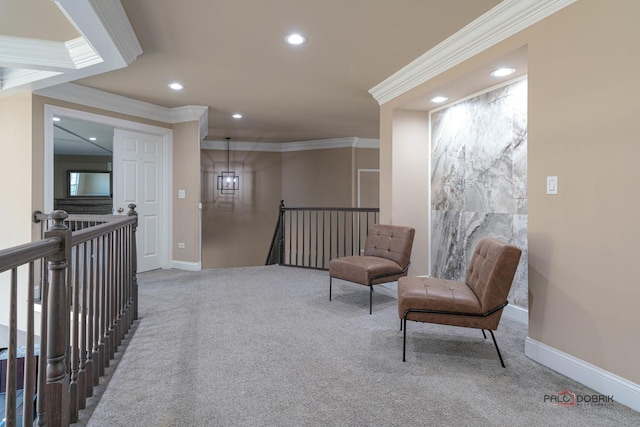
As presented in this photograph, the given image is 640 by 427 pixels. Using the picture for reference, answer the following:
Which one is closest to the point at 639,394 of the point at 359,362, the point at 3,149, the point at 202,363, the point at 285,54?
the point at 359,362

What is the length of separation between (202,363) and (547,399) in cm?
206

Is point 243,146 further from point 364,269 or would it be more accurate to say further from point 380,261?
point 364,269

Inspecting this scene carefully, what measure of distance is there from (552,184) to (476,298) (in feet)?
2.88

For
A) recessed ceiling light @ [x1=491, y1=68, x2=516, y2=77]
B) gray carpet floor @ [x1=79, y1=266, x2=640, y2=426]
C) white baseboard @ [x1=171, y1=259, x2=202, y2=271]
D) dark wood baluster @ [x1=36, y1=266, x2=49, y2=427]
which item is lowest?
gray carpet floor @ [x1=79, y1=266, x2=640, y2=426]

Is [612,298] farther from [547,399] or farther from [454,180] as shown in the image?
[454,180]

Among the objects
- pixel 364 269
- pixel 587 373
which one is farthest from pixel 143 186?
pixel 587 373

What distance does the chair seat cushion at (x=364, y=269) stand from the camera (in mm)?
3359

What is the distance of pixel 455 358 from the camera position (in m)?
2.45

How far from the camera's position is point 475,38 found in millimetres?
2891

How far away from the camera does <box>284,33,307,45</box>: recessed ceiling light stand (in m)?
3.00

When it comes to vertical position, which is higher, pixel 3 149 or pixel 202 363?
pixel 3 149

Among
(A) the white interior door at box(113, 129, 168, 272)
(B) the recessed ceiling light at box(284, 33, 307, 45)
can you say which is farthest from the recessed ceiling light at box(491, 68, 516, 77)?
(A) the white interior door at box(113, 129, 168, 272)

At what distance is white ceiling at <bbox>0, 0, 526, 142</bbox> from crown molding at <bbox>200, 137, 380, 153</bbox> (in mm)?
3121

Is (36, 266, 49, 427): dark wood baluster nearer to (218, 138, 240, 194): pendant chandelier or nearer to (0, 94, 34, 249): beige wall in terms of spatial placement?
A: (0, 94, 34, 249): beige wall
